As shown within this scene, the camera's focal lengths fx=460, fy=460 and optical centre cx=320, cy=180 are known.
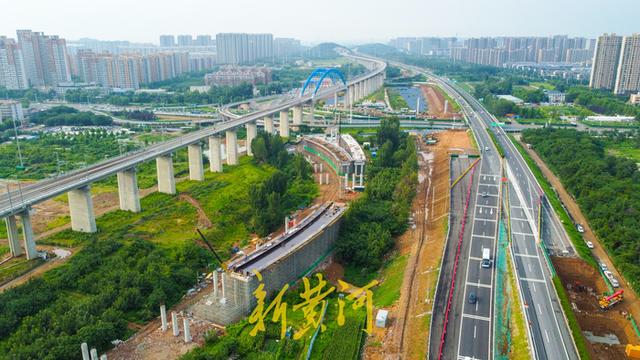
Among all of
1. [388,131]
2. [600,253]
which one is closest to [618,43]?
[388,131]

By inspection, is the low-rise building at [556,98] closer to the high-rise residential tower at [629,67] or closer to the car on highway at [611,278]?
the high-rise residential tower at [629,67]

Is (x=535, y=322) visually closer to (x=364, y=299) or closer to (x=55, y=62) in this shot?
(x=364, y=299)

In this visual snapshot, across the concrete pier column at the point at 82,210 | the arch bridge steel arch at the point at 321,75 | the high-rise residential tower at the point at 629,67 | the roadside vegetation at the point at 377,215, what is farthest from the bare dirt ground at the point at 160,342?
the high-rise residential tower at the point at 629,67

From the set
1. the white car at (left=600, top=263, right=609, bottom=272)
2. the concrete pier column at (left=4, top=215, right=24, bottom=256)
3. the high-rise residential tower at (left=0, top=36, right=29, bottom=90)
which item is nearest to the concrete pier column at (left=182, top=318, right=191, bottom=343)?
the concrete pier column at (left=4, top=215, right=24, bottom=256)

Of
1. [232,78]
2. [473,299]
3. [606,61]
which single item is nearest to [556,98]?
[606,61]

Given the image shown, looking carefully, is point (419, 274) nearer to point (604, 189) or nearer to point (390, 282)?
point (390, 282)

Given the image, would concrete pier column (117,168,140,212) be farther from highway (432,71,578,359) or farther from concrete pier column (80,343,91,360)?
highway (432,71,578,359)
